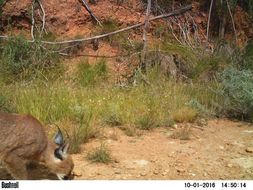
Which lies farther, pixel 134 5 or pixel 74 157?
pixel 134 5

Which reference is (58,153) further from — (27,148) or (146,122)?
(146,122)

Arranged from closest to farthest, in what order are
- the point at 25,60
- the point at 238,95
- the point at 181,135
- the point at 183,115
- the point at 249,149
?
1. the point at 249,149
2. the point at 181,135
3. the point at 183,115
4. the point at 238,95
5. the point at 25,60

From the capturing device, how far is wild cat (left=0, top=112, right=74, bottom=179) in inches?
245

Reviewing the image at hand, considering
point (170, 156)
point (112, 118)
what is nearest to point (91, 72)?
point (112, 118)

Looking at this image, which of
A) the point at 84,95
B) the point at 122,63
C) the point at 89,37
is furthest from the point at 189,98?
the point at 89,37

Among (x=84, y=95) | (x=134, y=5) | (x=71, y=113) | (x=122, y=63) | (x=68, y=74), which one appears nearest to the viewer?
(x=71, y=113)

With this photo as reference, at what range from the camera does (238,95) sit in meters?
9.09

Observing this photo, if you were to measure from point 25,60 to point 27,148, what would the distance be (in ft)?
15.4

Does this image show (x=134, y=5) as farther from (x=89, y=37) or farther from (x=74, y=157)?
(x=74, y=157)

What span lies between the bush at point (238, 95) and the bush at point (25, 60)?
358 centimetres

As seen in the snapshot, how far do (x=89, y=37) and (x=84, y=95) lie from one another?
3.51 m

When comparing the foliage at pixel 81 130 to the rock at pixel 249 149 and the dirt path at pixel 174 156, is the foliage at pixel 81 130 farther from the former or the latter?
the rock at pixel 249 149

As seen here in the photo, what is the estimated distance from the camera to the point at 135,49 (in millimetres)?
12156
